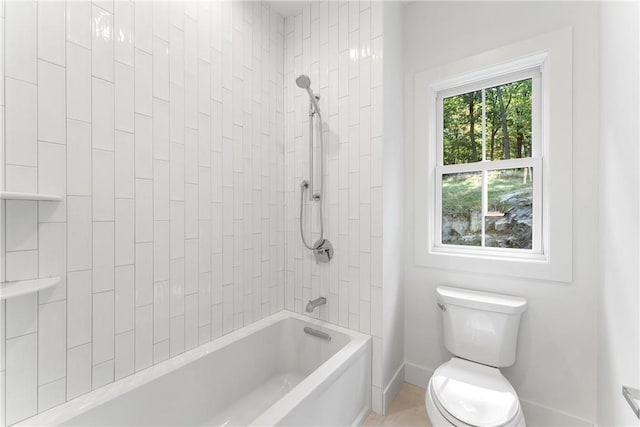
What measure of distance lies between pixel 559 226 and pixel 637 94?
0.86 metres

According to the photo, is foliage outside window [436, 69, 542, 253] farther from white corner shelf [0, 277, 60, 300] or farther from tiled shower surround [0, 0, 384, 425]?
white corner shelf [0, 277, 60, 300]

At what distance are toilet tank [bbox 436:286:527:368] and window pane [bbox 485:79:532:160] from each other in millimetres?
905

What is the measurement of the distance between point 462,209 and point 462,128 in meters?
0.57

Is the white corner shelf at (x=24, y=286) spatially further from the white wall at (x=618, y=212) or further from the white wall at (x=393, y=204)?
the white wall at (x=618, y=212)

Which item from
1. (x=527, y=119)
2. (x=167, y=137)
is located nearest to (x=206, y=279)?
(x=167, y=137)

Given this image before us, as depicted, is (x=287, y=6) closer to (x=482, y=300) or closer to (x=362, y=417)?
A: (x=482, y=300)

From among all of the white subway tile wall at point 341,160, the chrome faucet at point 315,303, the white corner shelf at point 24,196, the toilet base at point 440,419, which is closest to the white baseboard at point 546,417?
the toilet base at point 440,419

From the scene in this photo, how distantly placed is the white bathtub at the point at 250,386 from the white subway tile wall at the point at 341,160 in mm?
173

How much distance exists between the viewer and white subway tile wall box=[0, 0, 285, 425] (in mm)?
Result: 1015

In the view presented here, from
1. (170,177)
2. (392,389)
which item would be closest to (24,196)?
(170,177)

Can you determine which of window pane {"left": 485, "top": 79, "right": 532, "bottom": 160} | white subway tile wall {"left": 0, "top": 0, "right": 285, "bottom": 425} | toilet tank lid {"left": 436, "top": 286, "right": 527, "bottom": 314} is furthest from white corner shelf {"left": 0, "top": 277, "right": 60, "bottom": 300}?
window pane {"left": 485, "top": 79, "right": 532, "bottom": 160}

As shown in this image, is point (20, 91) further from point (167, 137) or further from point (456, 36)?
point (456, 36)

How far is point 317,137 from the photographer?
1940mm

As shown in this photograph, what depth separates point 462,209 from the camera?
196 cm
